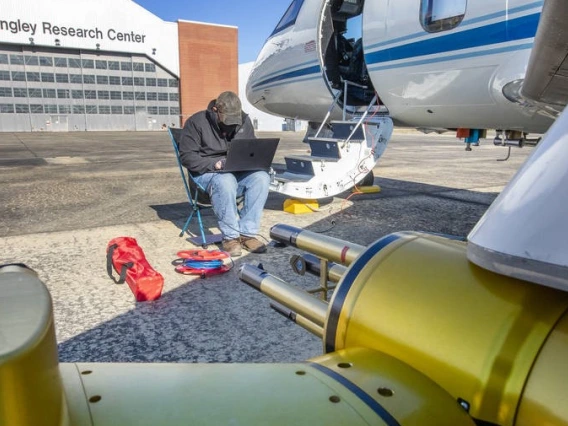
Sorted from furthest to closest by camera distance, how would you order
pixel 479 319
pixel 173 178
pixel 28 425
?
pixel 173 178, pixel 479 319, pixel 28 425

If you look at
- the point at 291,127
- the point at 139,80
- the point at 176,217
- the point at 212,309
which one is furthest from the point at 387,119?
the point at 291,127

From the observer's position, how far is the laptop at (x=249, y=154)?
12.3 ft

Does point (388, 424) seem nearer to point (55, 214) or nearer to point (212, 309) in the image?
point (212, 309)

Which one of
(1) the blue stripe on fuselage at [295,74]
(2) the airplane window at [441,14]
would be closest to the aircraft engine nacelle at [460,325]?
(2) the airplane window at [441,14]

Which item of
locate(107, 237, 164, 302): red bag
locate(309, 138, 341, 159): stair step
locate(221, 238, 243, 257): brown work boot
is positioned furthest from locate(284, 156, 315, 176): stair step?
locate(107, 237, 164, 302): red bag

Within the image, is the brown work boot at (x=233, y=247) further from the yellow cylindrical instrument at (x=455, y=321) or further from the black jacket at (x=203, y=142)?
the yellow cylindrical instrument at (x=455, y=321)

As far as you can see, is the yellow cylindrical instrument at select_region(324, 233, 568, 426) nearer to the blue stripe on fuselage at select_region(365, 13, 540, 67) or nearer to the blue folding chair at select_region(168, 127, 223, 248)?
the blue folding chair at select_region(168, 127, 223, 248)

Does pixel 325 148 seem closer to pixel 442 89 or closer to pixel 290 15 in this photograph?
pixel 442 89

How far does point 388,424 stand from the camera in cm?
72

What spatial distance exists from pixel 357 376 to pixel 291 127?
42.0m

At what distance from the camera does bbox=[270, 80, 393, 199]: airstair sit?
517 cm

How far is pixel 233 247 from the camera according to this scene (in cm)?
369

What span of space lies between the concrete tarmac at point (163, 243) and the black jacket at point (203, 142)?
27.6 inches

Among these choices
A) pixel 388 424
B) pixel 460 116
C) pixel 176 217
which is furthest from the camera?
pixel 176 217
